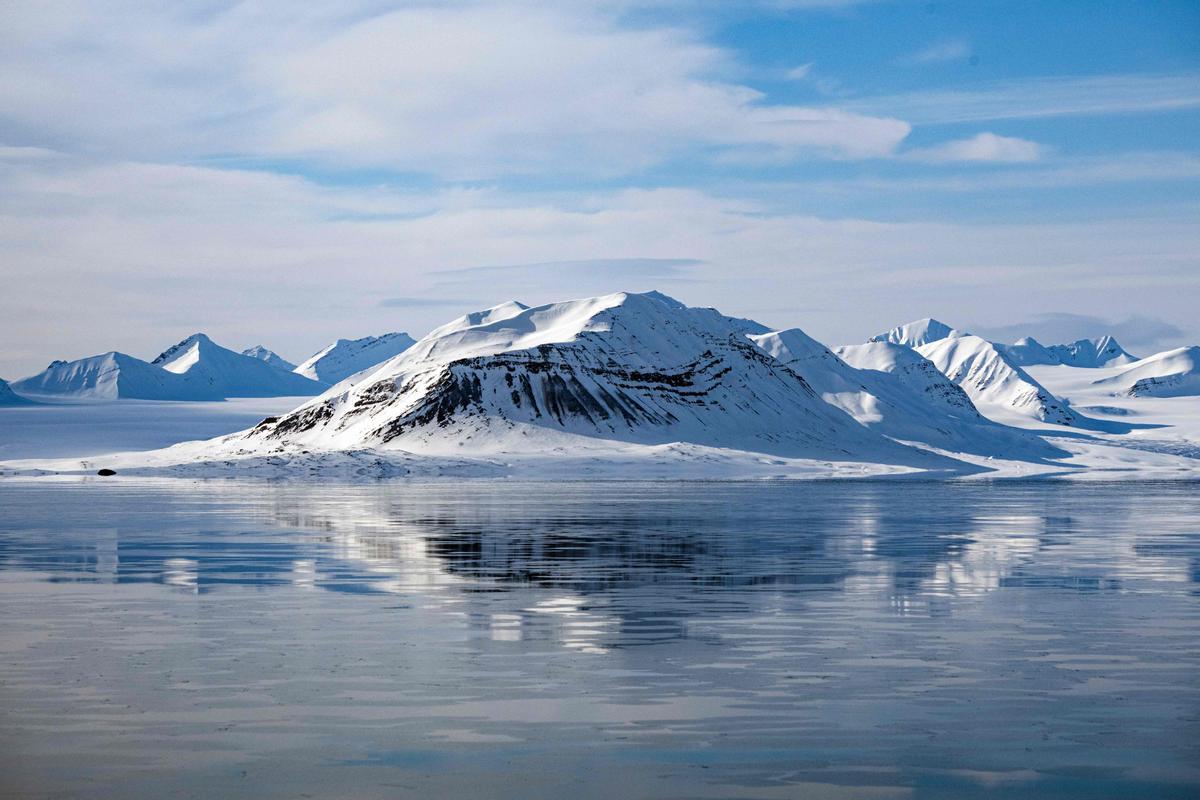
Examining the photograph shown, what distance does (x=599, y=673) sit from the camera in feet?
69.0

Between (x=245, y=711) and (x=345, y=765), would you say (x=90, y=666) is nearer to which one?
(x=245, y=711)

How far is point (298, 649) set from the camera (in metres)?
23.5

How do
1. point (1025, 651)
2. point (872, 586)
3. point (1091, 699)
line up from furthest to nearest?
point (872, 586) < point (1025, 651) < point (1091, 699)

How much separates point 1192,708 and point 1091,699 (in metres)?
1.24

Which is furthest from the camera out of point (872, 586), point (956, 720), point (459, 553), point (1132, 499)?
point (1132, 499)

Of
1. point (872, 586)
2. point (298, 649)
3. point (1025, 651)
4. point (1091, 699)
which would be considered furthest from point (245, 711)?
point (872, 586)

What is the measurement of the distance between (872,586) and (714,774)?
19.9 m

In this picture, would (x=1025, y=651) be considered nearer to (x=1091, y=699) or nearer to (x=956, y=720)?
(x=1091, y=699)

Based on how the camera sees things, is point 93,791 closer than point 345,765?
Yes

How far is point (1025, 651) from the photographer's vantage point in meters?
23.2

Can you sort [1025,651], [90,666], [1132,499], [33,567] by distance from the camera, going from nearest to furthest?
[90,666] → [1025,651] → [33,567] → [1132,499]

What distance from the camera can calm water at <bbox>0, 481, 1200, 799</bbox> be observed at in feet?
49.6

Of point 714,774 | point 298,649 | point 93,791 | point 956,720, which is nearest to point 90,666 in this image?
point 298,649

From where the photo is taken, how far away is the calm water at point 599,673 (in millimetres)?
15125
